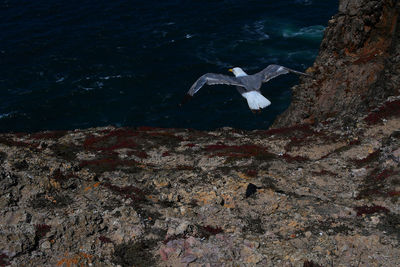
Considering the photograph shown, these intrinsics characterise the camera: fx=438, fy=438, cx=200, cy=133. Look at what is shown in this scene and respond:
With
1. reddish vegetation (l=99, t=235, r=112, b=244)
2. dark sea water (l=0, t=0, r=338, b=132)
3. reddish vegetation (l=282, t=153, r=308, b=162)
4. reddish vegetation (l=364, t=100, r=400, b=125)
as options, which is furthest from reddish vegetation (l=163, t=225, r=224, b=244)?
dark sea water (l=0, t=0, r=338, b=132)

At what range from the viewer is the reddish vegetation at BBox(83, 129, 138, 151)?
110 feet

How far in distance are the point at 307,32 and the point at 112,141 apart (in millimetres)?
43342

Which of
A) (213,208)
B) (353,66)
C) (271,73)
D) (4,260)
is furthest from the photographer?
(353,66)

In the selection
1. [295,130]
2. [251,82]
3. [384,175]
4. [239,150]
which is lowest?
[295,130]

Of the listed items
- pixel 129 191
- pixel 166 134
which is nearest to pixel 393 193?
pixel 129 191

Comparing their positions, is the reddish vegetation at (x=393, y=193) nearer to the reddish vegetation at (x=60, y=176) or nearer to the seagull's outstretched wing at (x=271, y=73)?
the seagull's outstretched wing at (x=271, y=73)

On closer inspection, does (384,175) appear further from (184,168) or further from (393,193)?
(184,168)

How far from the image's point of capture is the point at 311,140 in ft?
102

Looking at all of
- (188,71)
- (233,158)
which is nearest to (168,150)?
(233,158)

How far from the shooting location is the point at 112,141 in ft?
116

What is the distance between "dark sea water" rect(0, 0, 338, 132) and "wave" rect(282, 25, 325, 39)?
0.15 metres

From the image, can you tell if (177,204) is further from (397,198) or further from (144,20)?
(144,20)

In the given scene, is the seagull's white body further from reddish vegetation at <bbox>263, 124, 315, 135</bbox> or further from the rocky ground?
reddish vegetation at <bbox>263, 124, 315, 135</bbox>


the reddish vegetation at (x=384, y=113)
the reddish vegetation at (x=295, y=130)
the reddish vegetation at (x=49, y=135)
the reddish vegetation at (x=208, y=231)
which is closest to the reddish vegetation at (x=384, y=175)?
the reddish vegetation at (x=384, y=113)
